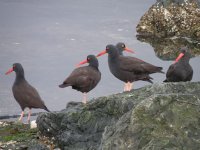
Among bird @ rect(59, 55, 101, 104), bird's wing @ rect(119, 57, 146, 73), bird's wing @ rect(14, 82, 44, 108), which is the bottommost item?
bird's wing @ rect(14, 82, 44, 108)

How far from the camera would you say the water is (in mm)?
11516

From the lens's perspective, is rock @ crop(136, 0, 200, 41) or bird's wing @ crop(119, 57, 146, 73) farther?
rock @ crop(136, 0, 200, 41)

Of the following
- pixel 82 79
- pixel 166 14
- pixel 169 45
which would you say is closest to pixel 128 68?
pixel 82 79

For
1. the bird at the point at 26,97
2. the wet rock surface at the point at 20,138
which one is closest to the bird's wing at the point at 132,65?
the bird at the point at 26,97

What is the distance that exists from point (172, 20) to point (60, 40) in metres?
6.41

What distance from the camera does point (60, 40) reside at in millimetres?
17062

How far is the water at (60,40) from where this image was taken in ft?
37.8

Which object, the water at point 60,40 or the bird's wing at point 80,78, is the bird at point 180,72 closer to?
the bird's wing at point 80,78

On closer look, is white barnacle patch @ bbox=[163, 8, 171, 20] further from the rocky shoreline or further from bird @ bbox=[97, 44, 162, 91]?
the rocky shoreline

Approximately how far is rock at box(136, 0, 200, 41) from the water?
0.75 m

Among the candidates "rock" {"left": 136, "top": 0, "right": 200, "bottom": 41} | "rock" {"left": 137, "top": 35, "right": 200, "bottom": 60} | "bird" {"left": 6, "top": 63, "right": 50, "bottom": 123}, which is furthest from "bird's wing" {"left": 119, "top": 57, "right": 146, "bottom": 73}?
"rock" {"left": 136, "top": 0, "right": 200, "bottom": 41}

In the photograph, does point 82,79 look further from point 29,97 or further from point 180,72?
point 180,72

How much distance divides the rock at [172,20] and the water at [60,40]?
75cm

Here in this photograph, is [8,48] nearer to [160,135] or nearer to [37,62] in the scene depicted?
[37,62]
